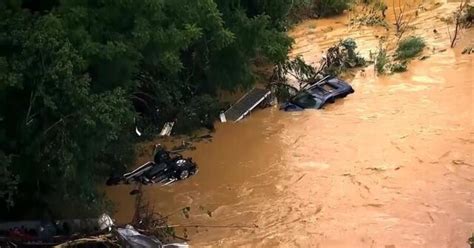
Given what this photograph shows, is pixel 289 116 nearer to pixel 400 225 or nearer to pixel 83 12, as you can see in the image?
pixel 400 225

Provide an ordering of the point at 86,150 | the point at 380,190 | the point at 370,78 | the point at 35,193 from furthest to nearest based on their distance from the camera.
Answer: the point at 370,78
the point at 380,190
the point at 35,193
the point at 86,150

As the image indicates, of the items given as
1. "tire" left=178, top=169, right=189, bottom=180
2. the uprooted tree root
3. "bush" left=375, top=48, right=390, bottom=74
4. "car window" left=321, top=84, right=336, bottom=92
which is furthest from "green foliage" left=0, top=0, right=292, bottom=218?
"bush" left=375, top=48, right=390, bottom=74

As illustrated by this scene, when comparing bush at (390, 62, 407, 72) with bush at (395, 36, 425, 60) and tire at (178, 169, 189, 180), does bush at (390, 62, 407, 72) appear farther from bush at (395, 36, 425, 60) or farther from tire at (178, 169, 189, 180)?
tire at (178, 169, 189, 180)

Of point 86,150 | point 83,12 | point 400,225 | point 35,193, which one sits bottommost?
point 400,225

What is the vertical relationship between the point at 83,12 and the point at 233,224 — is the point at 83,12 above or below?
above

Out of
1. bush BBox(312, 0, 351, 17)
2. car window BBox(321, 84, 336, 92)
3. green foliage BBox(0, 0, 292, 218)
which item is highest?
green foliage BBox(0, 0, 292, 218)

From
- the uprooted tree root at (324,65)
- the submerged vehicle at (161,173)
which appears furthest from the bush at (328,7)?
the submerged vehicle at (161,173)

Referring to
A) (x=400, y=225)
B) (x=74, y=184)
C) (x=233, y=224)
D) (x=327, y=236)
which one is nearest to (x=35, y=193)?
(x=74, y=184)
